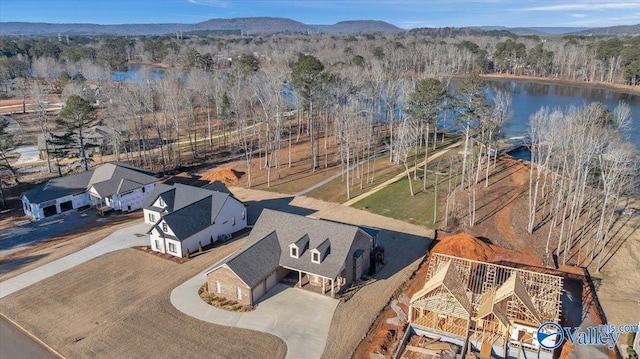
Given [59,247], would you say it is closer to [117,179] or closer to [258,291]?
[117,179]

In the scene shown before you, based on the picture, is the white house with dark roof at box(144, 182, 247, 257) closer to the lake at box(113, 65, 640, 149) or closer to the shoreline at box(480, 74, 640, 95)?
the lake at box(113, 65, 640, 149)

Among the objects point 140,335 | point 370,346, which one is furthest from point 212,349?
point 370,346

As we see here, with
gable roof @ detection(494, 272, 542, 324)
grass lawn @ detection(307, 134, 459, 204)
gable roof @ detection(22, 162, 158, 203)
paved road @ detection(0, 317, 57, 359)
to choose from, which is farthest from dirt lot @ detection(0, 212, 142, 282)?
gable roof @ detection(494, 272, 542, 324)

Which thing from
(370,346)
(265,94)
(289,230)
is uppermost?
(265,94)

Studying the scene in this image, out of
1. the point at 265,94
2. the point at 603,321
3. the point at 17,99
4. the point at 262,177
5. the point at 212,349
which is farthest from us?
the point at 17,99

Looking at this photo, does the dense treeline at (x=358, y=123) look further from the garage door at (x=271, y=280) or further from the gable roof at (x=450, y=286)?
the garage door at (x=271, y=280)

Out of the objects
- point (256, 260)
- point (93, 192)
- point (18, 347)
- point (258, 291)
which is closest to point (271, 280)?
point (258, 291)

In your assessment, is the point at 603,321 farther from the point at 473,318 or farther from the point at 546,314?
the point at 473,318
